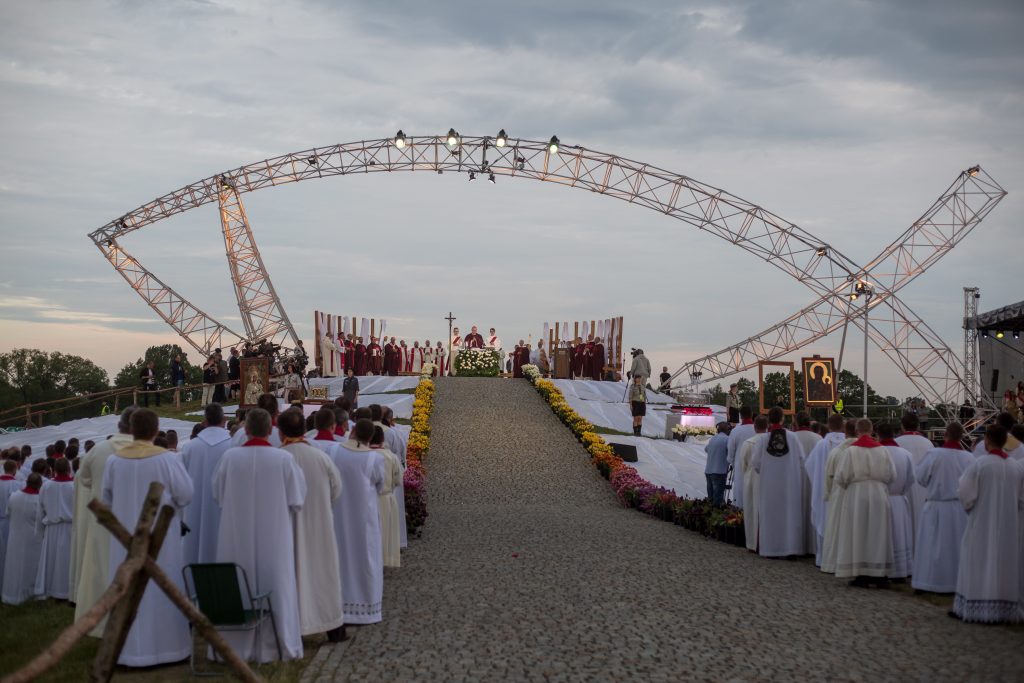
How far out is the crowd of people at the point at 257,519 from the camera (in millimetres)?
8234

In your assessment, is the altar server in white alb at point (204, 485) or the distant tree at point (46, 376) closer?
the altar server in white alb at point (204, 485)

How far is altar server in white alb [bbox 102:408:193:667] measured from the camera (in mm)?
8281

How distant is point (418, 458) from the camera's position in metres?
23.9

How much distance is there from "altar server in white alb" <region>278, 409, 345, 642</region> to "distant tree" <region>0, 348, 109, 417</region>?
72005 mm

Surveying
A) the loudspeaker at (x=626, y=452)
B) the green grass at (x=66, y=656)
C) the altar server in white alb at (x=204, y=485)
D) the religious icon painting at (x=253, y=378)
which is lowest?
the green grass at (x=66, y=656)

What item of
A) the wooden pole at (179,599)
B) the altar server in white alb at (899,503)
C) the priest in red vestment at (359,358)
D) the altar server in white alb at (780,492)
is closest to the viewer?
the wooden pole at (179,599)

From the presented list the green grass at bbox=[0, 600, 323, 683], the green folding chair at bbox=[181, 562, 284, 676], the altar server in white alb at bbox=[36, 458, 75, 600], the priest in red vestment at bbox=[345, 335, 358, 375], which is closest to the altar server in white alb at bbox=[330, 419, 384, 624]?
the green grass at bbox=[0, 600, 323, 683]

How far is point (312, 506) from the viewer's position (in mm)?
8836

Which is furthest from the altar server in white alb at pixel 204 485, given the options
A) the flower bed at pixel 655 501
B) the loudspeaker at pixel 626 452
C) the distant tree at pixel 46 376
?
the distant tree at pixel 46 376

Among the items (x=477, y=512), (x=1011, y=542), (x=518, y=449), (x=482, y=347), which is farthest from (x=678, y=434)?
(x=1011, y=542)

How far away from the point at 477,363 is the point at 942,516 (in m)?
32.4

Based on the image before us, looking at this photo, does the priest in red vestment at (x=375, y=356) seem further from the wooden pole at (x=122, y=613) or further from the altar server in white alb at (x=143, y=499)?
the wooden pole at (x=122, y=613)

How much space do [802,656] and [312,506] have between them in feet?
14.1

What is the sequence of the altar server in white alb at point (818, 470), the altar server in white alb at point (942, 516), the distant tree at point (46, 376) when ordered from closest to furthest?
the altar server in white alb at point (942, 516)
the altar server in white alb at point (818, 470)
the distant tree at point (46, 376)
